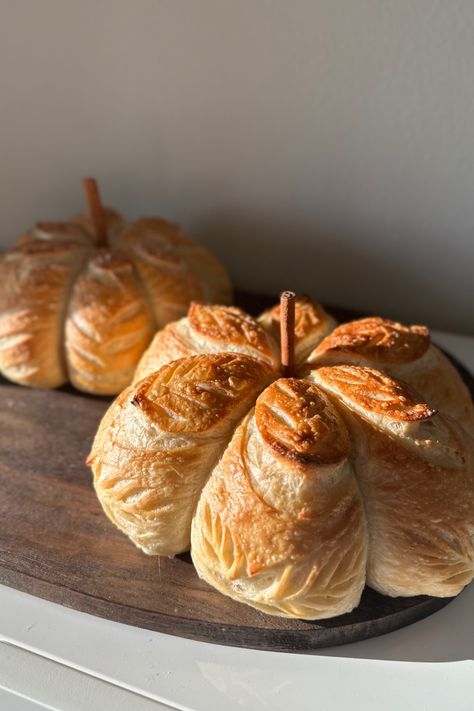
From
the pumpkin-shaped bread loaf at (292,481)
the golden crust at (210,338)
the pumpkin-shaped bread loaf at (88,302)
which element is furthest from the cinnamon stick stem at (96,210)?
the pumpkin-shaped bread loaf at (292,481)

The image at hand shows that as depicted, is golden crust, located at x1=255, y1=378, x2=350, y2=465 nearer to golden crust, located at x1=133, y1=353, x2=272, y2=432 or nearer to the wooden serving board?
golden crust, located at x1=133, y1=353, x2=272, y2=432

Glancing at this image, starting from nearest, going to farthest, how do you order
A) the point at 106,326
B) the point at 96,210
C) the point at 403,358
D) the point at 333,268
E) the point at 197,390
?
1. the point at 197,390
2. the point at 403,358
3. the point at 106,326
4. the point at 96,210
5. the point at 333,268

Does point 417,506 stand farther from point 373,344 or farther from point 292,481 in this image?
point 373,344

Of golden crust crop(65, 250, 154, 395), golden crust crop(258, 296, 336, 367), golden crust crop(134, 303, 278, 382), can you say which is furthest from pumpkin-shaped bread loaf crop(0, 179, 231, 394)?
golden crust crop(258, 296, 336, 367)

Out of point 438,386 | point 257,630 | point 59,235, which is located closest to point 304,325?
point 438,386

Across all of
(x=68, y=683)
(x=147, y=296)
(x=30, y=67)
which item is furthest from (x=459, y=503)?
(x=30, y=67)

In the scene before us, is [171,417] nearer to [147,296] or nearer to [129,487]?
[129,487]
